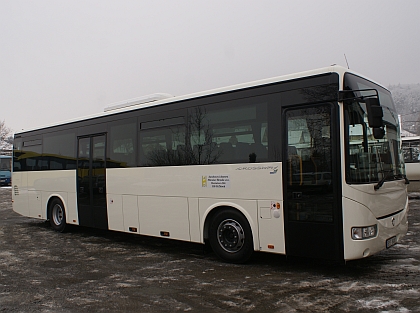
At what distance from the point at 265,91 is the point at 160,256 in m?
3.94

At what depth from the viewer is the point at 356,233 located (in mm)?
5945

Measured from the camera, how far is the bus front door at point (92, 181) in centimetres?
1023

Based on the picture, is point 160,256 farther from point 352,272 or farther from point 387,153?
point 387,153

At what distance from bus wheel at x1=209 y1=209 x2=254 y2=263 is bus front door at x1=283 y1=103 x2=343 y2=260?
838 millimetres

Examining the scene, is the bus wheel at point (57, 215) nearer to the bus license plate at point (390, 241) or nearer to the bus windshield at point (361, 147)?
the bus windshield at point (361, 147)

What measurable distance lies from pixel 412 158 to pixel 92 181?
1781 cm

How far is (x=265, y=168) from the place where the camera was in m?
6.86

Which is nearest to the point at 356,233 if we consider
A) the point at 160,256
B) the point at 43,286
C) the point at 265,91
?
the point at 265,91

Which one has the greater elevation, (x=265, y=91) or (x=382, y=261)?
(x=265, y=91)

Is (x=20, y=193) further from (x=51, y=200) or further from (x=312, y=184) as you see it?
(x=312, y=184)

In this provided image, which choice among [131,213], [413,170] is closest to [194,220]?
[131,213]

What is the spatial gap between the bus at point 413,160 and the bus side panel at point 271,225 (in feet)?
53.1

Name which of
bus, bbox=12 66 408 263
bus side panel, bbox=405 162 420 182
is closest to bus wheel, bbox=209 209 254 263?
bus, bbox=12 66 408 263

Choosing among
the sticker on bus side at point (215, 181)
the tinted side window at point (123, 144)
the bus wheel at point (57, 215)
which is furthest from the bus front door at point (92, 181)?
the sticker on bus side at point (215, 181)
